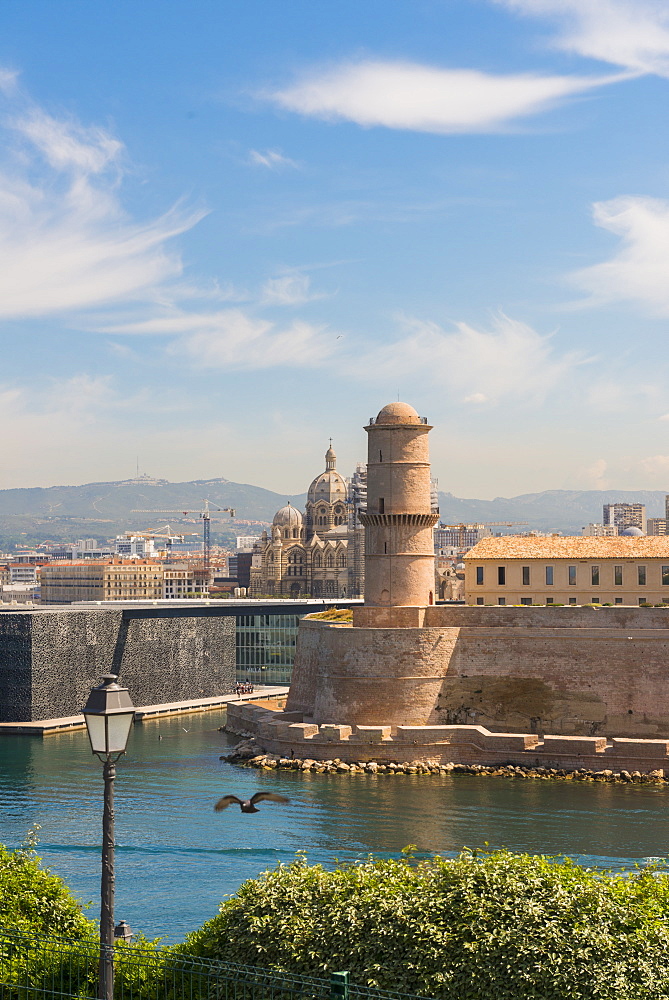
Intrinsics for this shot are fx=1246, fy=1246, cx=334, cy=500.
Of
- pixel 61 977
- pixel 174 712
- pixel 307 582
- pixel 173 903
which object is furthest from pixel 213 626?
pixel 307 582

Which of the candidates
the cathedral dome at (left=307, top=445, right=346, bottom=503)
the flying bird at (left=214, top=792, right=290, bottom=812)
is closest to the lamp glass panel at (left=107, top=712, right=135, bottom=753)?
the flying bird at (left=214, top=792, right=290, bottom=812)

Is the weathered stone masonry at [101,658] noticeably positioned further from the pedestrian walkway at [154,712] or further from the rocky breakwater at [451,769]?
the rocky breakwater at [451,769]

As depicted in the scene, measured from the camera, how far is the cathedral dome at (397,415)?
2212 inches

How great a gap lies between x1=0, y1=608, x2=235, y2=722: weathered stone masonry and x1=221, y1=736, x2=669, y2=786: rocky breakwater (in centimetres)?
1619

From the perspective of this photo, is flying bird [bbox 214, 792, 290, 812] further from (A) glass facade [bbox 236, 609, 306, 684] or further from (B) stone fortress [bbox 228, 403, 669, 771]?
(A) glass facade [bbox 236, 609, 306, 684]

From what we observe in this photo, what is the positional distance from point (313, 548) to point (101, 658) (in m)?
112

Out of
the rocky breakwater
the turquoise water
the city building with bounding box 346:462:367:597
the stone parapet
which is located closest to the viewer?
the turquoise water

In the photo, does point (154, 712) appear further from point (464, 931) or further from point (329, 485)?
point (329, 485)

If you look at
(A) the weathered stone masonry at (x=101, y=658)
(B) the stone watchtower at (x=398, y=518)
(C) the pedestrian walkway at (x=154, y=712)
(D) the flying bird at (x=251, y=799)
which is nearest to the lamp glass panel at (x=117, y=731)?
(D) the flying bird at (x=251, y=799)

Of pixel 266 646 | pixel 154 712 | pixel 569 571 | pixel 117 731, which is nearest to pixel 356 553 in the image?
pixel 266 646

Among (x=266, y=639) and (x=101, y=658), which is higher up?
(x=101, y=658)

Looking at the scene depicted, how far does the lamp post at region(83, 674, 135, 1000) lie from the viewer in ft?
42.4

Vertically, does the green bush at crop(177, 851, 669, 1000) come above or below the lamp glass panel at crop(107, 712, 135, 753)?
below

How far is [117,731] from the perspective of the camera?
13.0m
